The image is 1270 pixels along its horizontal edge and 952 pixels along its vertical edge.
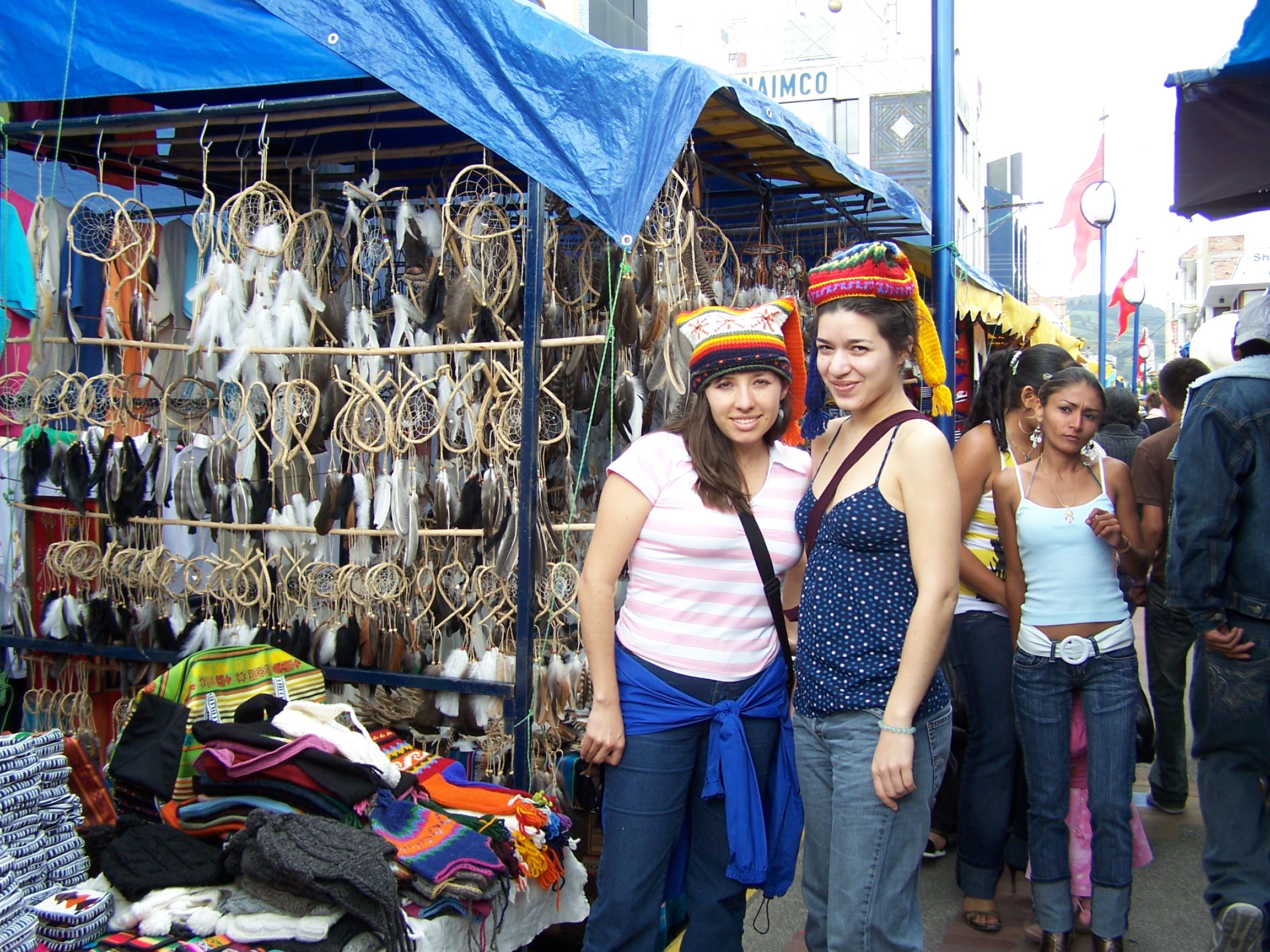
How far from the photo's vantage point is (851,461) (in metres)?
2.19

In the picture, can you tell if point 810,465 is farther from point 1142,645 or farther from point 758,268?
point 1142,645

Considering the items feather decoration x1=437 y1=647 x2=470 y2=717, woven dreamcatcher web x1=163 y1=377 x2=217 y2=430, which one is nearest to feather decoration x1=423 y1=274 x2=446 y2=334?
woven dreamcatcher web x1=163 y1=377 x2=217 y2=430

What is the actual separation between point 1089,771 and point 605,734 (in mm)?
1680

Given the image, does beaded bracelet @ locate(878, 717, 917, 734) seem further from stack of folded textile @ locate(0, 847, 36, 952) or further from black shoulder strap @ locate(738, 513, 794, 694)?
stack of folded textile @ locate(0, 847, 36, 952)

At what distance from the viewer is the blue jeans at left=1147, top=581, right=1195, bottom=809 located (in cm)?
433

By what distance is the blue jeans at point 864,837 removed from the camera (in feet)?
6.58

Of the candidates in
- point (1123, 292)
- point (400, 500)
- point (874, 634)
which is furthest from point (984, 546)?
point (1123, 292)

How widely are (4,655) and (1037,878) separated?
13.9 feet

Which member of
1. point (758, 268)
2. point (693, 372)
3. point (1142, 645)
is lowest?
point (1142, 645)

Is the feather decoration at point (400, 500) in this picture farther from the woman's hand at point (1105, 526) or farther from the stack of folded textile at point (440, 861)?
the woman's hand at point (1105, 526)

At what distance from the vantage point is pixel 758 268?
5.98 meters

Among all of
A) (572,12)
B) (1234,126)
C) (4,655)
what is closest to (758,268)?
(1234,126)

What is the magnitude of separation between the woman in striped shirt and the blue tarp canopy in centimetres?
93

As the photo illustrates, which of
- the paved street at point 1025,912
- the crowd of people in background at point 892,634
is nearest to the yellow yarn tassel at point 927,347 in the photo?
the crowd of people in background at point 892,634
